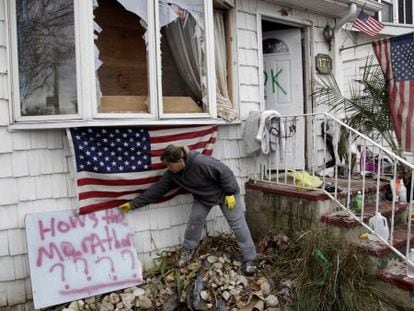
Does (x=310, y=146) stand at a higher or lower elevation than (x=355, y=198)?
higher

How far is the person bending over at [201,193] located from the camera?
13.1 feet

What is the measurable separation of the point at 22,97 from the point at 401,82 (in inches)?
171

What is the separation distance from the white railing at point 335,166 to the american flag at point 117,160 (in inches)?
46.3

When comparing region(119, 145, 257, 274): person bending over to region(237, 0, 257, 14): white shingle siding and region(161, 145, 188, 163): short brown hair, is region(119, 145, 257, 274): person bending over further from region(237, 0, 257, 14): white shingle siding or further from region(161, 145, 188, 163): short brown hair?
region(237, 0, 257, 14): white shingle siding

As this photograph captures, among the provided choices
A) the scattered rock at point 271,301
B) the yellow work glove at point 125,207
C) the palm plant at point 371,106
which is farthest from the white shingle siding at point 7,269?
the palm plant at point 371,106

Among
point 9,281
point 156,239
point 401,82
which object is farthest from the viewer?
point 401,82

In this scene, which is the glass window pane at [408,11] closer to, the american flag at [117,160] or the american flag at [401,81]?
the american flag at [401,81]

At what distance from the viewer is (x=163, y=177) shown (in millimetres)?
4125

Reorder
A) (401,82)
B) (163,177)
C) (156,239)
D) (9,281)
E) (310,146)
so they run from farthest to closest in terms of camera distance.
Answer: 1. (310,146)
2. (401,82)
3. (156,239)
4. (163,177)
5. (9,281)

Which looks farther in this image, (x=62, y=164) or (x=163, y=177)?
(x=163, y=177)

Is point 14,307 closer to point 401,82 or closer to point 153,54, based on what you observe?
point 153,54

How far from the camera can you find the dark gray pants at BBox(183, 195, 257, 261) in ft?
13.5

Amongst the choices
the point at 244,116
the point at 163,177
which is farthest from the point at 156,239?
the point at 244,116

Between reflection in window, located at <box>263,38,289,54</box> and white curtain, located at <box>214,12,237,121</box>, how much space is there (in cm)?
124
